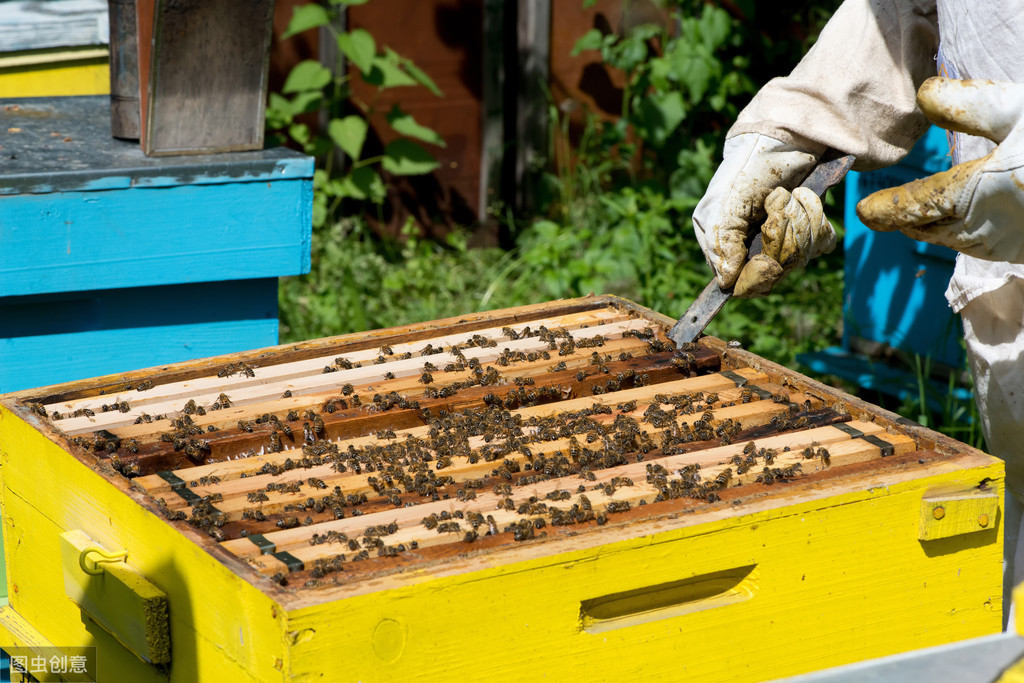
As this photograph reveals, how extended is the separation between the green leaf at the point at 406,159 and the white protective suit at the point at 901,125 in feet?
9.90

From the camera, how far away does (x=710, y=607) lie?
156cm

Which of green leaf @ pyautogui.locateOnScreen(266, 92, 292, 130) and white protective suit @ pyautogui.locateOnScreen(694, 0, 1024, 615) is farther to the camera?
green leaf @ pyautogui.locateOnScreen(266, 92, 292, 130)

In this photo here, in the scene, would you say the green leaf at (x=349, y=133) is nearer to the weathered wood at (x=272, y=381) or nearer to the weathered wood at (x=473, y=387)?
the weathered wood at (x=272, y=381)

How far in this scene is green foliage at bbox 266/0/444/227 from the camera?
487 cm

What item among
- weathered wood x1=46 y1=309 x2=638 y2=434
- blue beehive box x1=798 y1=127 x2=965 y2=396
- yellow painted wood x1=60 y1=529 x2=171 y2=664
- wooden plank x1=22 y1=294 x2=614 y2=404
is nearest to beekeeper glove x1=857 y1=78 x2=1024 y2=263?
weathered wood x1=46 y1=309 x2=638 y2=434

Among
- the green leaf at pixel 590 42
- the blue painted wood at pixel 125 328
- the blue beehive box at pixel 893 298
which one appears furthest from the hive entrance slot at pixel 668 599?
the green leaf at pixel 590 42

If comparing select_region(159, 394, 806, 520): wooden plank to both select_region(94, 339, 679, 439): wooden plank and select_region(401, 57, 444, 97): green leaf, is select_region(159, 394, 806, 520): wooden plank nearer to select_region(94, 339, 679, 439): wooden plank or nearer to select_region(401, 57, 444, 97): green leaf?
select_region(94, 339, 679, 439): wooden plank

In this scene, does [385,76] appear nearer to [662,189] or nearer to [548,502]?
[662,189]

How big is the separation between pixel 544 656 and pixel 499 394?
67 centimetres

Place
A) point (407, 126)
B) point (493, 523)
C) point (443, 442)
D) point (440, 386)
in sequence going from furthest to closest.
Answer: point (407, 126)
point (440, 386)
point (443, 442)
point (493, 523)

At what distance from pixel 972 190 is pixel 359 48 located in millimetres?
3709

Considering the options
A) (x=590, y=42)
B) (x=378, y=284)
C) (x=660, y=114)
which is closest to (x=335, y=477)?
(x=378, y=284)

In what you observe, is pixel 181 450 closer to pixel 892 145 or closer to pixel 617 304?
pixel 617 304

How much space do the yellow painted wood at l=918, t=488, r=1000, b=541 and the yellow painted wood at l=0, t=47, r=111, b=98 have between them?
2.66 m
